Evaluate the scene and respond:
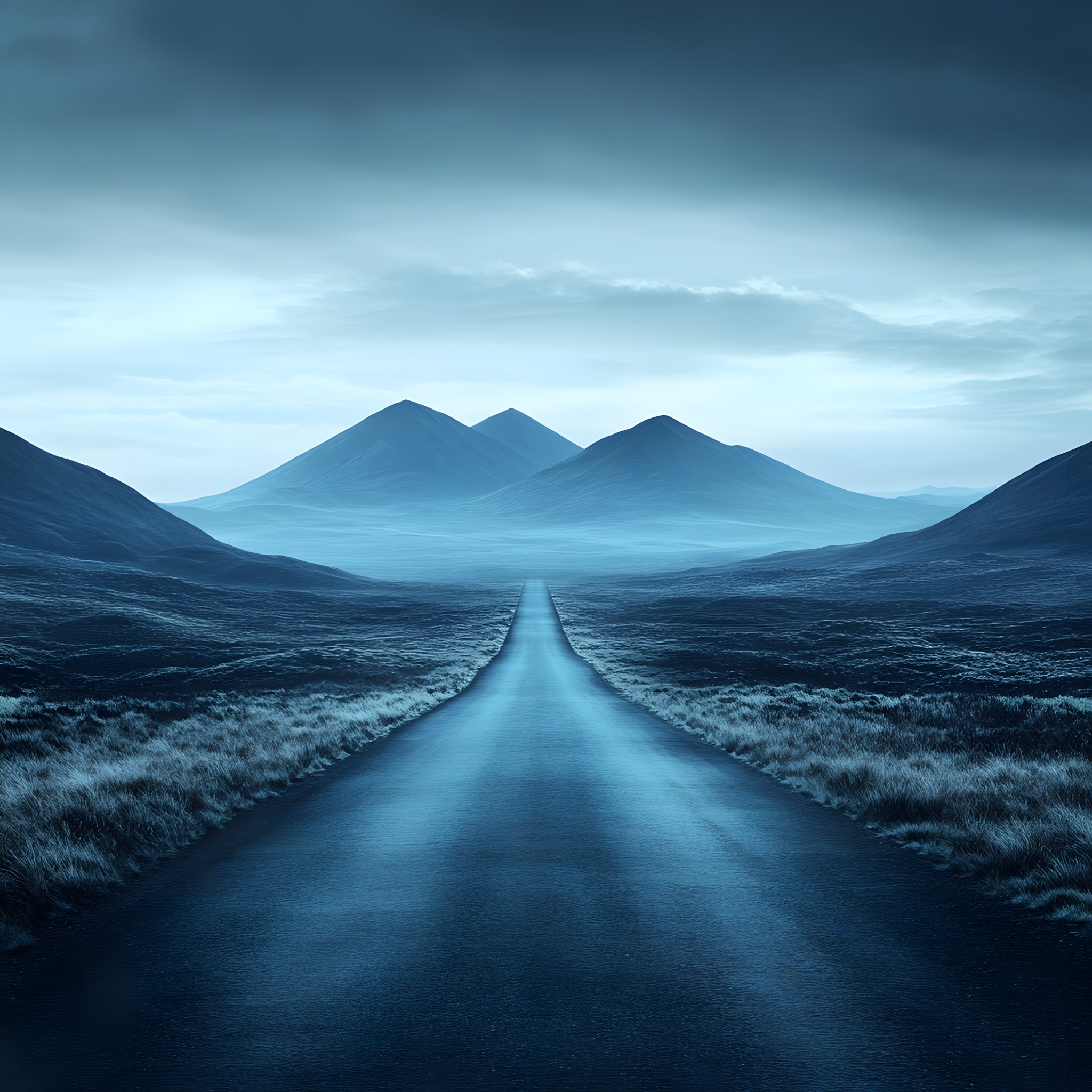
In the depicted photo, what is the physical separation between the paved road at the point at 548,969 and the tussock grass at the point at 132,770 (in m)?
0.66

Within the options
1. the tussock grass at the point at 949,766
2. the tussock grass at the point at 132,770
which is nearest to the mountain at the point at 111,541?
the tussock grass at the point at 132,770

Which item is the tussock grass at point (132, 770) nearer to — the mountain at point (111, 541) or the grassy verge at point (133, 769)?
the grassy verge at point (133, 769)

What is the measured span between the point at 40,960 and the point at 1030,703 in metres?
29.4

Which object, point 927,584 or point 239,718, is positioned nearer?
point 239,718

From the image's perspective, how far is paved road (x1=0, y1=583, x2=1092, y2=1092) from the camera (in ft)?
18.4

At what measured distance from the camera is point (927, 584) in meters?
128

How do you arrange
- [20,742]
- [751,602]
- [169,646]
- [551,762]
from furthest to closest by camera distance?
[751,602] < [169,646] < [20,742] < [551,762]

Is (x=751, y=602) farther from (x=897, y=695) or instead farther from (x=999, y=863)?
(x=999, y=863)

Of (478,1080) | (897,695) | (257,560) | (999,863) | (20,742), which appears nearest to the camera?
(478,1080)

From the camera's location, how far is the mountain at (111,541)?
503 feet

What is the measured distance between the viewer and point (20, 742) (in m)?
22.5

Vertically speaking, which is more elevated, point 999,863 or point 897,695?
point 999,863

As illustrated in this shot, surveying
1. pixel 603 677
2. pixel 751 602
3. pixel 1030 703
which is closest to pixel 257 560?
pixel 751 602

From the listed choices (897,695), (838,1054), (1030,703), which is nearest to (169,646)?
(897,695)
